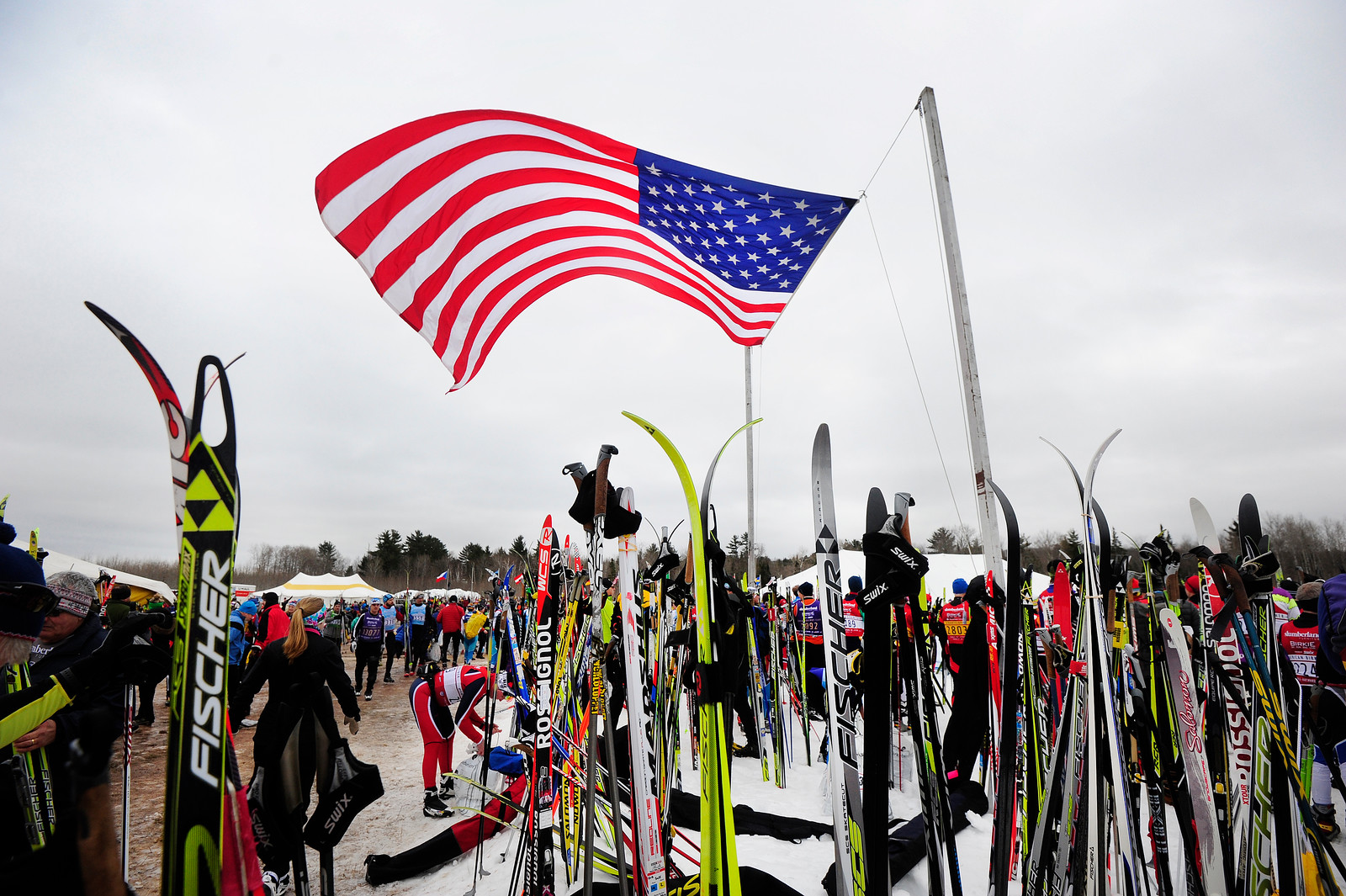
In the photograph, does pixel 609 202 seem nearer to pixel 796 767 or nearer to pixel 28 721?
pixel 28 721

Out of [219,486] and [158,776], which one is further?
[158,776]

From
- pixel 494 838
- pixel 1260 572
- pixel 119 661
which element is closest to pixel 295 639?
pixel 119 661

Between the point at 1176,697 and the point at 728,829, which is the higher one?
the point at 1176,697

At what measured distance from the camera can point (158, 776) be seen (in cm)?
680

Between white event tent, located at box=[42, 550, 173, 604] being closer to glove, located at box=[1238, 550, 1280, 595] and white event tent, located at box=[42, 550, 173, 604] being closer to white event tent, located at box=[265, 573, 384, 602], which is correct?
white event tent, located at box=[265, 573, 384, 602]

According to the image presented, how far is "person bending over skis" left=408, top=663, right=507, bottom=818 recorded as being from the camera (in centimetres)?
489

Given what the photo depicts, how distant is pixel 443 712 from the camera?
5.20 m

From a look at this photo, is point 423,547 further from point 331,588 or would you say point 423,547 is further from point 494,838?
point 494,838

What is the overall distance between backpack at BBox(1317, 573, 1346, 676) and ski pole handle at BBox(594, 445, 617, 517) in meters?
3.35

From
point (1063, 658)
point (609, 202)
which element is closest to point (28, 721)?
point (1063, 658)

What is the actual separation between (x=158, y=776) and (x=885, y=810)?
8.56 meters

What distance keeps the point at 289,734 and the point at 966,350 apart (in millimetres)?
6026

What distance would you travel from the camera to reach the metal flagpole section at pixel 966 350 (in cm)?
521

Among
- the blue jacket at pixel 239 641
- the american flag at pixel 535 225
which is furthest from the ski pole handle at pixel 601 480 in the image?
the blue jacket at pixel 239 641
